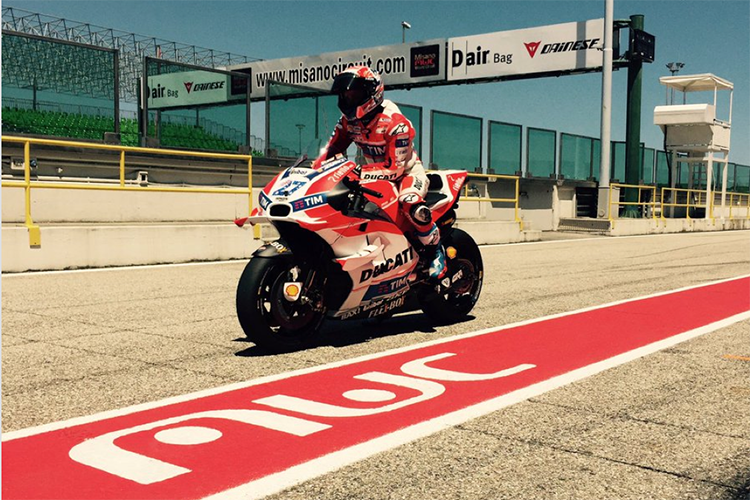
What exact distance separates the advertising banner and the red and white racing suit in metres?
28.1

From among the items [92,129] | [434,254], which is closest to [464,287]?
[434,254]

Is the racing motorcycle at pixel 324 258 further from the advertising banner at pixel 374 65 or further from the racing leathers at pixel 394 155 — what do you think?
the advertising banner at pixel 374 65

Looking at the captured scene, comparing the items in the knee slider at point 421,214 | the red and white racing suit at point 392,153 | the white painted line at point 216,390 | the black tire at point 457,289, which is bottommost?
the white painted line at point 216,390

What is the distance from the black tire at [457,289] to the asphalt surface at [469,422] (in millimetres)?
206

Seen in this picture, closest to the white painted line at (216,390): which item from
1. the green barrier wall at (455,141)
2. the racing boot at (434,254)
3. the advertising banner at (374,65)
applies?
the racing boot at (434,254)

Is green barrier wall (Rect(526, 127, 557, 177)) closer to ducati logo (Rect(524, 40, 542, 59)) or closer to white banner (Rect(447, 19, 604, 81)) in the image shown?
white banner (Rect(447, 19, 604, 81))

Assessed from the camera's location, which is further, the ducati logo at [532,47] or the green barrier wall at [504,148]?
the ducati logo at [532,47]

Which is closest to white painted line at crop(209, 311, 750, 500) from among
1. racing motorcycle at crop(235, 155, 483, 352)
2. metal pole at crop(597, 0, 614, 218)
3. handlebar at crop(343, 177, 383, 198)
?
racing motorcycle at crop(235, 155, 483, 352)

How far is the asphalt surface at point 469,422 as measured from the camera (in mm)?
2922

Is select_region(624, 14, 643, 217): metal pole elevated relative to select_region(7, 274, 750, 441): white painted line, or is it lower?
elevated

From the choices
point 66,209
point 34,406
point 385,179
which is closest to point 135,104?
point 66,209

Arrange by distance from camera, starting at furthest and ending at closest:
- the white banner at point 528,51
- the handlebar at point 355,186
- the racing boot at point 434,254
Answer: the white banner at point 528,51 → the racing boot at point 434,254 → the handlebar at point 355,186

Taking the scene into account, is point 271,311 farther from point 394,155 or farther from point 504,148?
point 504,148

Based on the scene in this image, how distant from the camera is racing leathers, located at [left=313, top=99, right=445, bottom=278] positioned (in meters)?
5.91
